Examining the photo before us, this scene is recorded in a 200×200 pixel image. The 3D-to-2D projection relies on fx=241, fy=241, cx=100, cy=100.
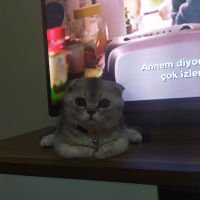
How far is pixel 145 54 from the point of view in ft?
3.00

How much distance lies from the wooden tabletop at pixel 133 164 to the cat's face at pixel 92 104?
3.9 inches

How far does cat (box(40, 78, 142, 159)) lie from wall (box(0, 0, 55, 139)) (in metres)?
0.68

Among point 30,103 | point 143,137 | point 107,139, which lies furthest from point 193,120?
point 30,103

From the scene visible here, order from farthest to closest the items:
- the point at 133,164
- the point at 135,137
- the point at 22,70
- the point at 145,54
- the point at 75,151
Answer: the point at 22,70 → the point at 145,54 → the point at 135,137 → the point at 75,151 → the point at 133,164

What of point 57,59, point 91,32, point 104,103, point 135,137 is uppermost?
point 91,32

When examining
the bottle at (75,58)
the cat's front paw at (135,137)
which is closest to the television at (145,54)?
the bottle at (75,58)

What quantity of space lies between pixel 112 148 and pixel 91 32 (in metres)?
0.55

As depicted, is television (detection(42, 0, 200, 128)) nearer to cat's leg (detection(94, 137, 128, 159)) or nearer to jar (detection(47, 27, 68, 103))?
jar (detection(47, 27, 68, 103))

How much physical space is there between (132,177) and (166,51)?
54cm

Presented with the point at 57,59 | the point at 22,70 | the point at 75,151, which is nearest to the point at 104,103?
the point at 75,151

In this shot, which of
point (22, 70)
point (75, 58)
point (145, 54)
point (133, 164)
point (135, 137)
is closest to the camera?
point (133, 164)

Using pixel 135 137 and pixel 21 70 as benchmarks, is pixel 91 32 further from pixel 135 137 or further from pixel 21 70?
pixel 21 70

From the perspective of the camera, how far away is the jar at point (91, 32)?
98cm

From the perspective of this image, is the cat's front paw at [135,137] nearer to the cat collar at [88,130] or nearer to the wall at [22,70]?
the cat collar at [88,130]
